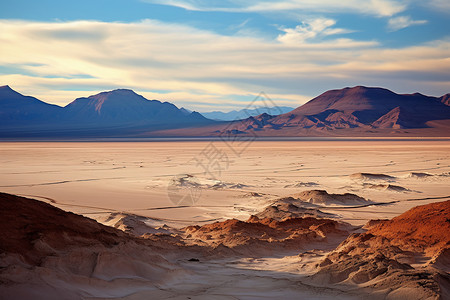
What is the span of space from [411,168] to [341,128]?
113 m

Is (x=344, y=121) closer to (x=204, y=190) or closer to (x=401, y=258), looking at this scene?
(x=204, y=190)

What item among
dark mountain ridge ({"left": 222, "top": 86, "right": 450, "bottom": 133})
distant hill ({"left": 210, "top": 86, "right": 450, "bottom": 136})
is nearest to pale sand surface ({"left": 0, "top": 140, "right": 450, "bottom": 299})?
distant hill ({"left": 210, "top": 86, "right": 450, "bottom": 136})

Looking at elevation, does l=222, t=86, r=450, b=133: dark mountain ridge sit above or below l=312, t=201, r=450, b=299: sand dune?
above

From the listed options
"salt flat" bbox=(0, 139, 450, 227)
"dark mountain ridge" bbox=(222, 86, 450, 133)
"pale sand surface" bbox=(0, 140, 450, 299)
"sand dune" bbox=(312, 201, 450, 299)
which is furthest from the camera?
"dark mountain ridge" bbox=(222, 86, 450, 133)

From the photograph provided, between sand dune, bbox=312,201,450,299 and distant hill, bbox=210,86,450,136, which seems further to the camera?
distant hill, bbox=210,86,450,136

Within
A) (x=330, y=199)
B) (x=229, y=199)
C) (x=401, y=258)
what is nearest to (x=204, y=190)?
(x=229, y=199)

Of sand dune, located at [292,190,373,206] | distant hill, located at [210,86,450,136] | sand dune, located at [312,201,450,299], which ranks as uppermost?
distant hill, located at [210,86,450,136]

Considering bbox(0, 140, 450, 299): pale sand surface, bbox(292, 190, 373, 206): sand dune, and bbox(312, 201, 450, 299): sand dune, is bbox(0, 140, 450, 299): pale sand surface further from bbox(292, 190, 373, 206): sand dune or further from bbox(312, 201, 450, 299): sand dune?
bbox(292, 190, 373, 206): sand dune

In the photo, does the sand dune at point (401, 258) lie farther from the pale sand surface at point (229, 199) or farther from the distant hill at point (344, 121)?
the distant hill at point (344, 121)

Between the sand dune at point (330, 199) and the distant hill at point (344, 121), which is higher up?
the distant hill at point (344, 121)

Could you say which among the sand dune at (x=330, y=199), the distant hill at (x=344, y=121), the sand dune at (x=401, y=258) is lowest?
the sand dune at (x=330, y=199)

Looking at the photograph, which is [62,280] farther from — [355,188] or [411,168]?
[411,168]

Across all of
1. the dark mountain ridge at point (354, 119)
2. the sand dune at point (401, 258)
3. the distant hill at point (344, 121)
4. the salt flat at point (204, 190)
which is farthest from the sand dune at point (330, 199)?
the dark mountain ridge at point (354, 119)

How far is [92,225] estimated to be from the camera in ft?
25.5
